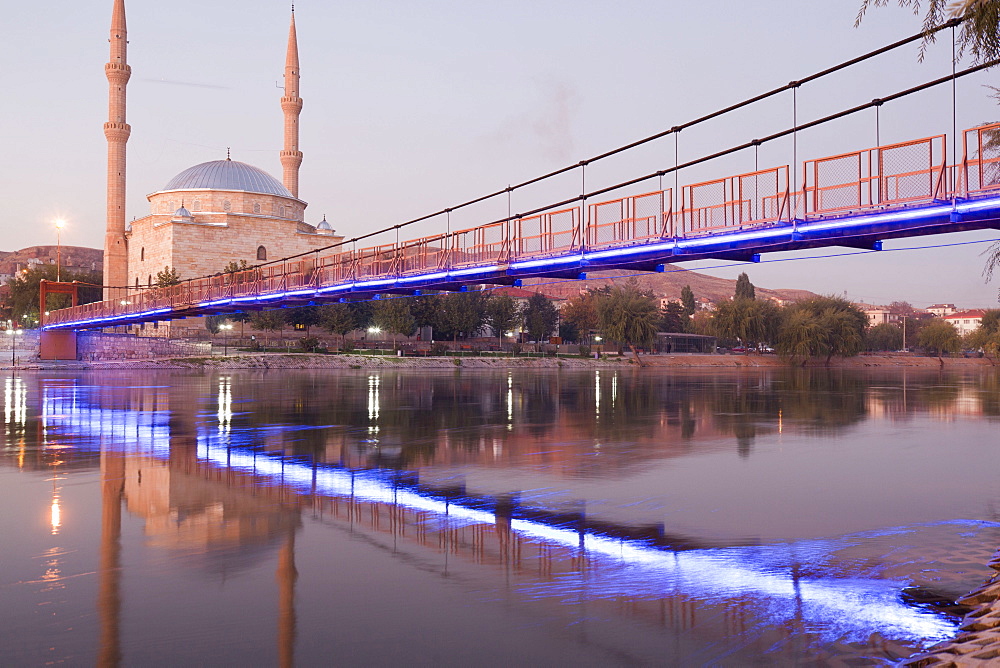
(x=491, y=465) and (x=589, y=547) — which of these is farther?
(x=491, y=465)

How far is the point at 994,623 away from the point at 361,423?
1477 centimetres

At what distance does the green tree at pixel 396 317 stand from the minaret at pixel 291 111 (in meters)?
25.0

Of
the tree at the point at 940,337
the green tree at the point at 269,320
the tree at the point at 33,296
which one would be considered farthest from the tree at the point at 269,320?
the tree at the point at 940,337

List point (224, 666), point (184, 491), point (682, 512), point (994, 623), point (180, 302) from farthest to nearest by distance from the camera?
point (180, 302), point (184, 491), point (682, 512), point (994, 623), point (224, 666)

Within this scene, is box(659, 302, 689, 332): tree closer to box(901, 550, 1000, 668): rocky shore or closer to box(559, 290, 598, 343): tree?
box(559, 290, 598, 343): tree

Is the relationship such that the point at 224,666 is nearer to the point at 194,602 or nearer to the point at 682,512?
the point at 194,602

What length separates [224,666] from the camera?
15.1 ft

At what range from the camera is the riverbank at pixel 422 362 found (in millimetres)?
51562

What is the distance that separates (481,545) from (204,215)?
8605 cm

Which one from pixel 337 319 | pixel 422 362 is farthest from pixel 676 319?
pixel 422 362

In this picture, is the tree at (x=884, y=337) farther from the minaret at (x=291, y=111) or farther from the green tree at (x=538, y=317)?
the minaret at (x=291, y=111)

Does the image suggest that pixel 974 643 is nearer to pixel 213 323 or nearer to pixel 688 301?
pixel 213 323

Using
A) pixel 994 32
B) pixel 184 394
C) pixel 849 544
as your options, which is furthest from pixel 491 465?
pixel 184 394

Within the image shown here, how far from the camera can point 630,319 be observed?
2970 inches
